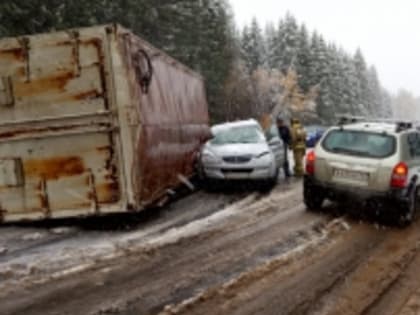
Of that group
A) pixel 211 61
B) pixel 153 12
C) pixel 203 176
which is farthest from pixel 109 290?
pixel 211 61

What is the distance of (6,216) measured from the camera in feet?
31.2

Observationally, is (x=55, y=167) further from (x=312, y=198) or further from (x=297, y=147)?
(x=297, y=147)

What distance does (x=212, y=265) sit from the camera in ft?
23.5

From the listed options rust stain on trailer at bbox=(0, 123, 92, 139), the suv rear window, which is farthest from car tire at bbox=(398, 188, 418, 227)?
rust stain on trailer at bbox=(0, 123, 92, 139)

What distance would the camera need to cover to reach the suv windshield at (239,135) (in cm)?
1495

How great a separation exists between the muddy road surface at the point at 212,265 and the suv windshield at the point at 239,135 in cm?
424

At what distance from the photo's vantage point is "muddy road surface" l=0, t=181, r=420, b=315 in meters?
5.85

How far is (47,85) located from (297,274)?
472 centimetres

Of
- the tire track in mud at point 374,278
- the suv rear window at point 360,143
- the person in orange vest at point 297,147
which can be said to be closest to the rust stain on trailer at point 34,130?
the suv rear window at point 360,143

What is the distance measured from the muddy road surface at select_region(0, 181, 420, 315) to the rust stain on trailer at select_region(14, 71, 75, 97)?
2.13m

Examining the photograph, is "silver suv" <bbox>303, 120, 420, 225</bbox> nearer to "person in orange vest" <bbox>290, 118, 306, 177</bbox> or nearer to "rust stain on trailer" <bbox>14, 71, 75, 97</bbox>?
"rust stain on trailer" <bbox>14, 71, 75, 97</bbox>

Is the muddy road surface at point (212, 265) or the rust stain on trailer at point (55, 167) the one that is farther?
the rust stain on trailer at point (55, 167)

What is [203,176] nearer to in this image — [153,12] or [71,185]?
[71,185]

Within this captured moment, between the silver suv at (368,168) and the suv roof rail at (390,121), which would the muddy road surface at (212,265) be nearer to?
the silver suv at (368,168)
